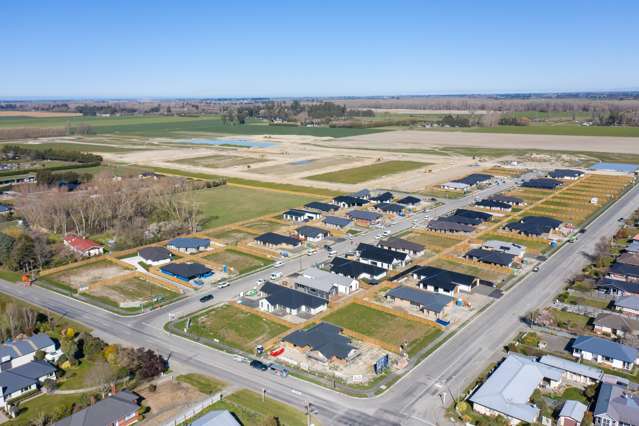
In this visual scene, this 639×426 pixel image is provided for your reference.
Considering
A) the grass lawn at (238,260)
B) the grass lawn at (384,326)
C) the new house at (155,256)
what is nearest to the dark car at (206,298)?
the grass lawn at (238,260)

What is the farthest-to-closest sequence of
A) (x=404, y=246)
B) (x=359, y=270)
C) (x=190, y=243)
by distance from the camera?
(x=190, y=243)
(x=404, y=246)
(x=359, y=270)

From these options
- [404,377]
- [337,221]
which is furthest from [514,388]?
[337,221]

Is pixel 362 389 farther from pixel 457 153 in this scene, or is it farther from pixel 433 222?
pixel 457 153

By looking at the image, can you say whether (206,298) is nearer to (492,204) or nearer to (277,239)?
(277,239)

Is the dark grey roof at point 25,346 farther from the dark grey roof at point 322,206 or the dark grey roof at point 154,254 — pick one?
the dark grey roof at point 322,206

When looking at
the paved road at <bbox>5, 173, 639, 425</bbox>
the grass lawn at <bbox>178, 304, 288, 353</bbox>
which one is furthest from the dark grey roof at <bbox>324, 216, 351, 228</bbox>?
the grass lawn at <bbox>178, 304, 288, 353</bbox>

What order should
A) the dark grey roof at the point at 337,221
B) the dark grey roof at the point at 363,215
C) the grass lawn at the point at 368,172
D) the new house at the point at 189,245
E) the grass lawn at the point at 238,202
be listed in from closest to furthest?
the new house at the point at 189,245, the dark grey roof at the point at 337,221, the dark grey roof at the point at 363,215, the grass lawn at the point at 238,202, the grass lawn at the point at 368,172

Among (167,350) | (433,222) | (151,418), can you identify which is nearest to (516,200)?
(433,222)
